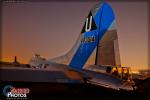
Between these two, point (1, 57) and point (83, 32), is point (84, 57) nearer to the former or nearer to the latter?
point (83, 32)

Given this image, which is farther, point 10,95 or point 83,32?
point 83,32

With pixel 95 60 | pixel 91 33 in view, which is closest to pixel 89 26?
pixel 91 33

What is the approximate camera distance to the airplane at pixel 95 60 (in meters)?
2.20

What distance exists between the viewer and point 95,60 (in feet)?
7.81

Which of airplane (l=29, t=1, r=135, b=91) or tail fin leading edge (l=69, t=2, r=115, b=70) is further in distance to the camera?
tail fin leading edge (l=69, t=2, r=115, b=70)

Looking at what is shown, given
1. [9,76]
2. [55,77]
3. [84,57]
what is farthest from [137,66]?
[9,76]

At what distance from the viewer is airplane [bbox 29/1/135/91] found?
7.21 ft

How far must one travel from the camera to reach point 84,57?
247 centimetres

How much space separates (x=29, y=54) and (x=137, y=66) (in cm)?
100

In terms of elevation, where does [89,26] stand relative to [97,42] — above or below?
above

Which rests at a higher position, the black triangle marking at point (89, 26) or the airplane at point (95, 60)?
the black triangle marking at point (89, 26)

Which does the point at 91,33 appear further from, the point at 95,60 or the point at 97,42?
the point at 95,60

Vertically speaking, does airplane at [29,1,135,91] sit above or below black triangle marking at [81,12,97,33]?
below

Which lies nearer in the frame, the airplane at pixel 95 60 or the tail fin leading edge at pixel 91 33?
the airplane at pixel 95 60
